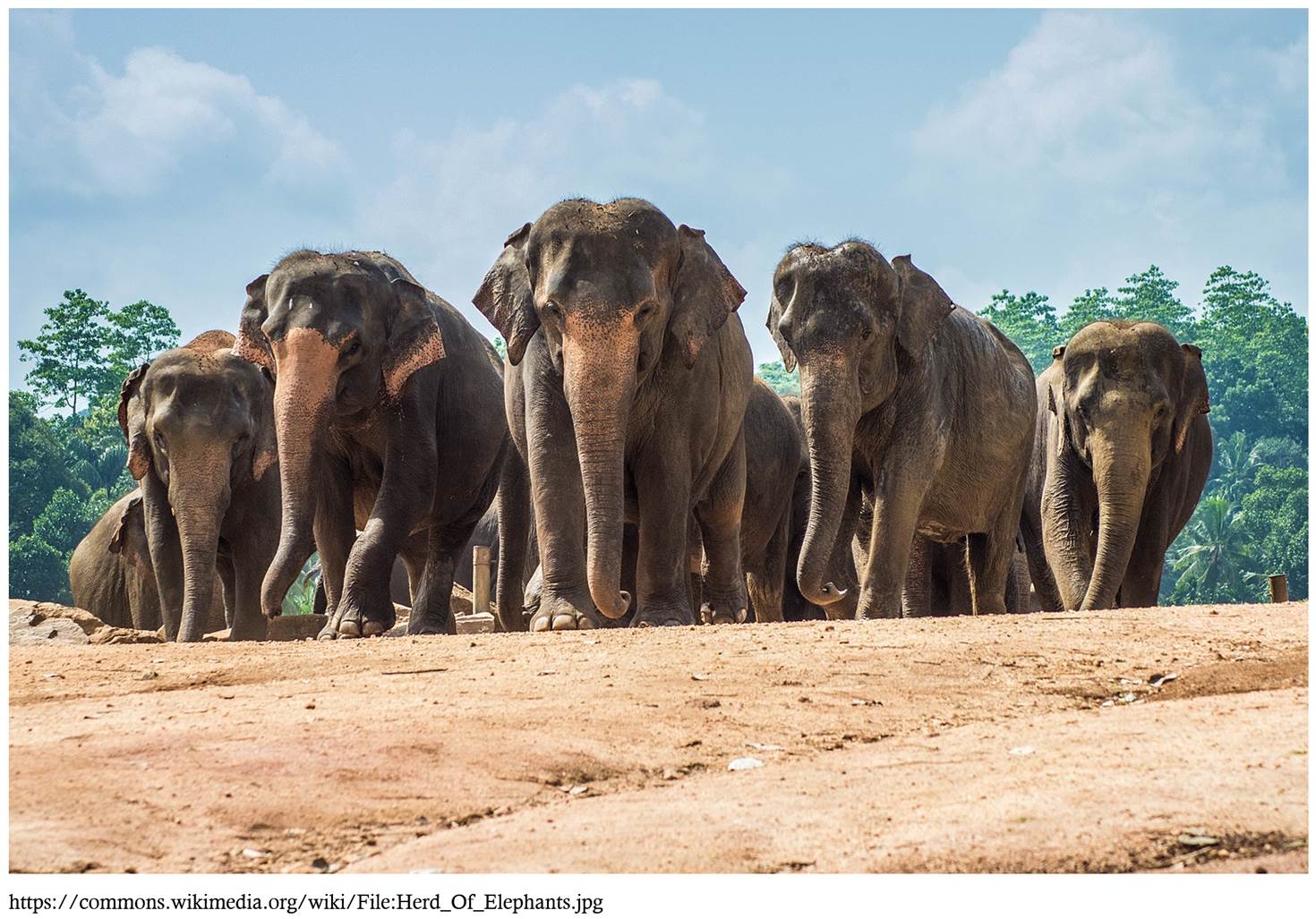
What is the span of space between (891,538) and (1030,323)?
75.6 metres

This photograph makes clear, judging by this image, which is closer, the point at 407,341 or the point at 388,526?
the point at 388,526

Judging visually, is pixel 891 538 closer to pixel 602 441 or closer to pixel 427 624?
pixel 602 441

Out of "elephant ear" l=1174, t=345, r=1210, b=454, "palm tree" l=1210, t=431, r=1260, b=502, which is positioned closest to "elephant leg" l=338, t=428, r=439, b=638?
"elephant ear" l=1174, t=345, r=1210, b=454

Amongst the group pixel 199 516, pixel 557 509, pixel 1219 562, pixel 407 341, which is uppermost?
pixel 1219 562

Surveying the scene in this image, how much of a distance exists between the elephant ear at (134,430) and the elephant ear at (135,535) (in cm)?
118

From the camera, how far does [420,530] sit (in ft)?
42.2

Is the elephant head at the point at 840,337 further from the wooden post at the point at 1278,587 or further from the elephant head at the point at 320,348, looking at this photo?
the wooden post at the point at 1278,587

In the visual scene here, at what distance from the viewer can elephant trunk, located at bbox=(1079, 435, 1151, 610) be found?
1159 centimetres

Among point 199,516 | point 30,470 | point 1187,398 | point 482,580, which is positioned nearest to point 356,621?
point 199,516

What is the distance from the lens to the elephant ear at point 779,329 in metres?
10.8

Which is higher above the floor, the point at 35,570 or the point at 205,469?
the point at 35,570

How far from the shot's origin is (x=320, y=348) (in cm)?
1048

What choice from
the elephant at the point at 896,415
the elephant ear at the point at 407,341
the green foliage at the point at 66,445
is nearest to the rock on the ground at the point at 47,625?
the elephant ear at the point at 407,341

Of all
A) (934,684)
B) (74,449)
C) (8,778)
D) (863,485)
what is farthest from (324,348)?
(74,449)
